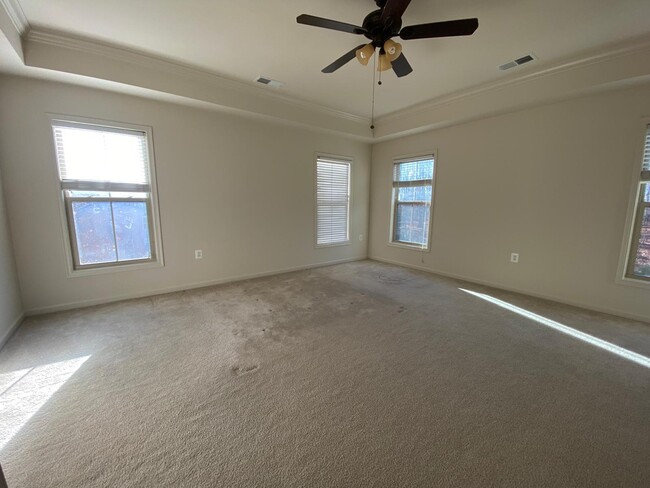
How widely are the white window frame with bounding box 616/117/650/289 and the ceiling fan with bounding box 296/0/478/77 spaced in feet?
7.82

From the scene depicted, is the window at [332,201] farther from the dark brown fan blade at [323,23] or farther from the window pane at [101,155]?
the dark brown fan blade at [323,23]

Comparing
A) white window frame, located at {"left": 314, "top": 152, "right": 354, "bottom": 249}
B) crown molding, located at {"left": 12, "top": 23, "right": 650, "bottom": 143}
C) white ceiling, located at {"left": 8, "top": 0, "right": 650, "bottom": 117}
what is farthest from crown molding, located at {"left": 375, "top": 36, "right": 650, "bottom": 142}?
white window frame, located at {"left": 314, "top": 152, "right": 354, "bottom": 249}

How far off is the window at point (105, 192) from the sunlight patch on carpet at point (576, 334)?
4.45 metres

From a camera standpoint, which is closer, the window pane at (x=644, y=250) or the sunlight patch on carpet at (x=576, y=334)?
the sunlight patch on carpet at (x=576, y=334)

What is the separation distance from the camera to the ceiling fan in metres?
1.82

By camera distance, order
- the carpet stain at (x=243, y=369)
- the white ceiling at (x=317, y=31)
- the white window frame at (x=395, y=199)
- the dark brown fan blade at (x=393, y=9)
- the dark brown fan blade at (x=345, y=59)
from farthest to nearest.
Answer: the white window frame at (x=395, y=199)
the dark brown fan blade at (x=345, y=59)
the white ceiling at (x=317, y=31)
the carpet stain at (x=243, y=369)
the dark brown fan blade at (x=393, y=9)

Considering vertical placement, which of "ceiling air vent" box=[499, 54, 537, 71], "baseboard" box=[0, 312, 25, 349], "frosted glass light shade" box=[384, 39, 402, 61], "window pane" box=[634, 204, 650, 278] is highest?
"ceiling air vent" box=[499, 54, 537, 71]

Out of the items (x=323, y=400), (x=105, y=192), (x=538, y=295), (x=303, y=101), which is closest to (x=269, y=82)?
(x=303, y=101)

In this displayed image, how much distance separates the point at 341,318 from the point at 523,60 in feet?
11.0

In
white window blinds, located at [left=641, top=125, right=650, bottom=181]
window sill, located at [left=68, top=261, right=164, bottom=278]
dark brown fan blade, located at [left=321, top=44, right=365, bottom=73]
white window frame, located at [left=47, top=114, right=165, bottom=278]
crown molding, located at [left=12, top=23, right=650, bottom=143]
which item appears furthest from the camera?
window sill, located at [left=68, top=261, right=164, bottom=278]

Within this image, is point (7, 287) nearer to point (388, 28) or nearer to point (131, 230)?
point (131, 230)

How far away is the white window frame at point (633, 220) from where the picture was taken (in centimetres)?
273

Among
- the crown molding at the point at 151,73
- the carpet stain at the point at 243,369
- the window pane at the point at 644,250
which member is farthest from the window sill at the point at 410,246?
the carpet stain at the point at 243,369

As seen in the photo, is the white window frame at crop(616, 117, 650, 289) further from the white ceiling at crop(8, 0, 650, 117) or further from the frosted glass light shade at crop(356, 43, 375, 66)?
the frosted glass light shade at crop(356, 43, 375, 66)
